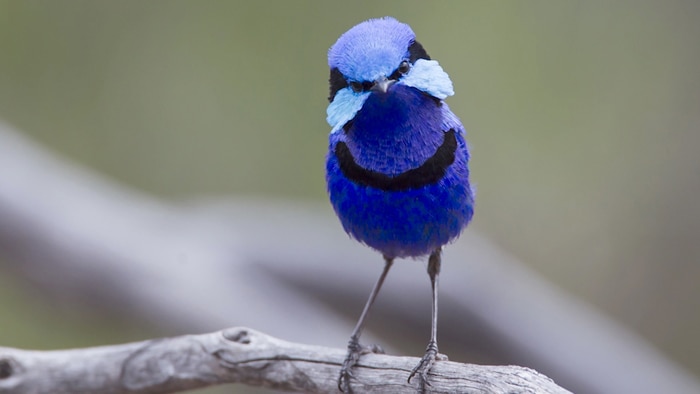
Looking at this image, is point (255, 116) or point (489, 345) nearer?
point (489, 345)

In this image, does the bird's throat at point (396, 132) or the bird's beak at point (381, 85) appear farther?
the bird's throat at point (396, 132)

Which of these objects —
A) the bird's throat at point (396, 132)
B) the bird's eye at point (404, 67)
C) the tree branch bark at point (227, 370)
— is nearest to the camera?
the bird's eye at point (404, 67)

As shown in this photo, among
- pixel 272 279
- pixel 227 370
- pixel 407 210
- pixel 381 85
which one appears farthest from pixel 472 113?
pixel 381 85

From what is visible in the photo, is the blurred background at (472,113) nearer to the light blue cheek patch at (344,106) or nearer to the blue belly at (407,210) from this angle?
the blue belly at (407,210)

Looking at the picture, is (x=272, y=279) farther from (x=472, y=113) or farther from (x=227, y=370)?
(x=472, y=113)

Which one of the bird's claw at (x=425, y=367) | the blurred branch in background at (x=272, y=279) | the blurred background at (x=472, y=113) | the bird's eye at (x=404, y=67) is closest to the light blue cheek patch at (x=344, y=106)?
the bird's eye at (x=404, y=67)

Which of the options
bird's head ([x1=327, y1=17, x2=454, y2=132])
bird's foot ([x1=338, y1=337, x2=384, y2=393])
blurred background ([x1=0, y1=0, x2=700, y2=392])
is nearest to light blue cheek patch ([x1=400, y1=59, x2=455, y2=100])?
bird's head ([x1=327, y1=17, x2=454, y2=132])

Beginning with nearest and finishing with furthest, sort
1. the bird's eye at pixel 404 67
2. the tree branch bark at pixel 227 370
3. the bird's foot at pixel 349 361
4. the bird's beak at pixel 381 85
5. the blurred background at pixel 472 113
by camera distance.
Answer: the bird's beak at pixel 381 85 < the bird's eye at pixel 404 67 < the tree branch bark at pixel 227 370 < the bird's foot at pixel 349 361 < the blurred background at pixel 472 113

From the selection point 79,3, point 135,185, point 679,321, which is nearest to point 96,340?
point 135,185

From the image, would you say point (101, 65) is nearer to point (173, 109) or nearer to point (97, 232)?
point (173, 109)
